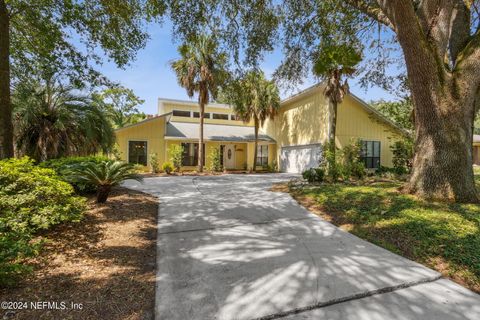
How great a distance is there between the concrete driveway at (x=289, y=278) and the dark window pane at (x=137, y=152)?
44.7ft

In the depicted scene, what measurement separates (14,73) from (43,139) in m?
2.38

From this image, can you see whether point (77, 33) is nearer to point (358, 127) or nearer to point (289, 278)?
point (289, 278)

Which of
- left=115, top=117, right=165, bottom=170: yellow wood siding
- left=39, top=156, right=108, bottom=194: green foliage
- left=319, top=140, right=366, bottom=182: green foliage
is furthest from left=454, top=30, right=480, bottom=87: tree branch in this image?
left=115, top=117, right=165, bottom=170: yellow wood siding

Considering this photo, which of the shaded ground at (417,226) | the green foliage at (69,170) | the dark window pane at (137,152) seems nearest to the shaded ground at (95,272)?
the green foliage at (69,170)

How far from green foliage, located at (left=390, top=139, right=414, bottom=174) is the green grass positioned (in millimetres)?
8403

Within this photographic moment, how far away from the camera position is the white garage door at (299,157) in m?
Result: 16.5

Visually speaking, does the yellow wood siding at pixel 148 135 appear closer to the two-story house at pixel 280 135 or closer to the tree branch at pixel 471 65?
the two-story house at pixel 280 135

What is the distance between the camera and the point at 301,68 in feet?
29.5

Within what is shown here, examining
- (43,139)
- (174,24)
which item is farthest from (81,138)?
(174,24)

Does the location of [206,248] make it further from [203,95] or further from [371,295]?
[203,95]

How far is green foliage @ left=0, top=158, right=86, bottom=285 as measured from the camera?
3014 millimetres

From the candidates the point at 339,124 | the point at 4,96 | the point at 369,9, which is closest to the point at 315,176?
the point at 369,9

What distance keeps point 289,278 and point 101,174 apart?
467 centimetres

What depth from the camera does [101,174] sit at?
544 cm
